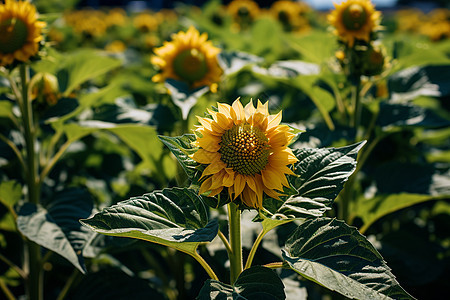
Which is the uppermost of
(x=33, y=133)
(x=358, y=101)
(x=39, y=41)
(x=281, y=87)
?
(x=39, y=41)

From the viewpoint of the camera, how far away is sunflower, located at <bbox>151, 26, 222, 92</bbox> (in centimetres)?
190

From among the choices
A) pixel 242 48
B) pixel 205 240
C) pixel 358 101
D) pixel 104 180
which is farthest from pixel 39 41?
pixel 242 48

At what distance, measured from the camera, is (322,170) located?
1.05 meters

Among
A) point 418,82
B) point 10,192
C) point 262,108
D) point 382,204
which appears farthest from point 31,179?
point 418,82

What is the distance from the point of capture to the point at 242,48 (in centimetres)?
296

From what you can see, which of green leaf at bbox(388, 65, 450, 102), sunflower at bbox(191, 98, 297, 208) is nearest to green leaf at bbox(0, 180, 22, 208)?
sunflower at bbox(191, 98, 297, 208)

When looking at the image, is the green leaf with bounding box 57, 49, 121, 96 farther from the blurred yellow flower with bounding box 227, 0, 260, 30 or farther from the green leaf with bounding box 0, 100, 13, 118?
the blurred yellow flower with bounding box 227, 0, 260, 30

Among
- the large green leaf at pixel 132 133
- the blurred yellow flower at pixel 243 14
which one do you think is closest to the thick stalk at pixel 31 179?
the large green leaf at pixel 132 133

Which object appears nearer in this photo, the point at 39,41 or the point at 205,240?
the point at 205,240

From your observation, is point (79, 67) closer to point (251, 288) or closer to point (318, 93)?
point (318, 93)

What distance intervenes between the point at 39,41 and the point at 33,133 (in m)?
0.38

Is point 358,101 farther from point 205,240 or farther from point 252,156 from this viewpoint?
point 205,240

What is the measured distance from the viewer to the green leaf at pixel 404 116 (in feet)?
5.47

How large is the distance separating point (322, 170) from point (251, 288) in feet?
1.17
